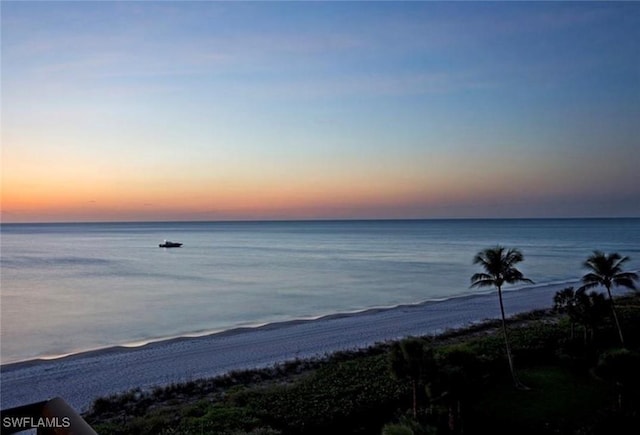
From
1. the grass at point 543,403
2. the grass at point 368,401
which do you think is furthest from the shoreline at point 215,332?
the grass at point 543,403

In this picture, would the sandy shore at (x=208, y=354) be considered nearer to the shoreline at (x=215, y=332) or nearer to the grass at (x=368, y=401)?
the shoreline at (x=215, y=332)

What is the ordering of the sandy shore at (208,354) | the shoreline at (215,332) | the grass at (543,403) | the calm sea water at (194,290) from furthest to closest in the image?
1. the calm sea water at (194,290)
2. the shoreline at (215,332)
3. the sandy shore at (208,354)
4. the grass at (543,403)

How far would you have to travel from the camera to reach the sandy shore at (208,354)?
69.4ft

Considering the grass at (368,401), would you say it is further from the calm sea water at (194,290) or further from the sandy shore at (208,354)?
the calm sea water at (194,290)

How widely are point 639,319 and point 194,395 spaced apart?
78.3 ft

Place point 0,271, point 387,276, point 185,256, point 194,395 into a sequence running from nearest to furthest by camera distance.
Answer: point 194,395 → point 387,276 → point 0,271 → point 185,256

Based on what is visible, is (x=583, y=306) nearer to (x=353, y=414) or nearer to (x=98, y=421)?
(x=353, y=414)

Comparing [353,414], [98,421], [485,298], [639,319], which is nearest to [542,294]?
[485,298]

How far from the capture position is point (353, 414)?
16141mm

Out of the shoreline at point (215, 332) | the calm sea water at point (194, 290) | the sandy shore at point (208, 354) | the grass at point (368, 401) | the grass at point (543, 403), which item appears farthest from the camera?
the calm sea water at point (194, 290)

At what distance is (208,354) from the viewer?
26.3 meters

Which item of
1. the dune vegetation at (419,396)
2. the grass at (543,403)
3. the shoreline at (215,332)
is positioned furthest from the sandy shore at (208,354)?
the grass at (543,403)

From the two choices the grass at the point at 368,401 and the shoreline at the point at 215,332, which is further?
the shoreline at the point at 215,332

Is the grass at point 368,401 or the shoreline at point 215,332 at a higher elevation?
the grass at point 368,401
